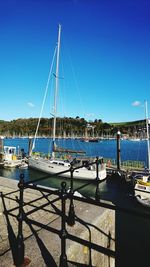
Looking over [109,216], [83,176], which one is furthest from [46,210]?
[83,176]

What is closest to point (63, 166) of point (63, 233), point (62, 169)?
point (62, 169)

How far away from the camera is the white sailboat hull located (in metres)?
22.3

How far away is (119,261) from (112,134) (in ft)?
635

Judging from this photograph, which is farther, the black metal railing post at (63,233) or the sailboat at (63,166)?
the sailboat at (63,166)

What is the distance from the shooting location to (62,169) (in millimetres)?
22984

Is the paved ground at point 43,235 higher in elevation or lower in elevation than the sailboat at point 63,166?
higher

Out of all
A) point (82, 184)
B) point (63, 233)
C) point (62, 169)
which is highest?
point (63, 233)

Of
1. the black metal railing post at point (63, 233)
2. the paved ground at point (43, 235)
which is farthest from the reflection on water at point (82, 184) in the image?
the black metal railing post at point (63, 233)

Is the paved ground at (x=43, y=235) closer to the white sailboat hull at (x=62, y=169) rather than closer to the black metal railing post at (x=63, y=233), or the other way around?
the black metal railing post at (x=63, y=233)

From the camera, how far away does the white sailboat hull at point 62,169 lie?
2231 cm

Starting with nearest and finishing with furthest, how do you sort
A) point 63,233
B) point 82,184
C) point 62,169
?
point 63,233
point 82,184
point 62,169

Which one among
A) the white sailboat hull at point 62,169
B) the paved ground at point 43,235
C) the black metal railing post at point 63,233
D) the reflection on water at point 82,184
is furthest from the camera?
the white sailboat hull at point 62,169

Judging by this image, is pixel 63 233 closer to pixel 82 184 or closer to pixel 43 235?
pixel 43 235

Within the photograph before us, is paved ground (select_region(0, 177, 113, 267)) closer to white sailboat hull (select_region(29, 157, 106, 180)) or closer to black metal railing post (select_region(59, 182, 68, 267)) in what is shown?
black metal railing post (select_region(59, 182, 68, 267))
